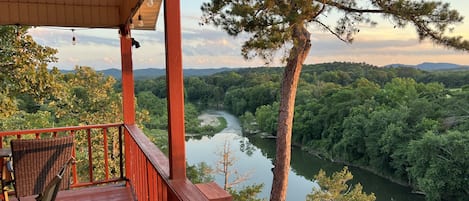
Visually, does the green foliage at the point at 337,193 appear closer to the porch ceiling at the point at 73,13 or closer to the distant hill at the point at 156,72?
the distant hill at the point at 156,72

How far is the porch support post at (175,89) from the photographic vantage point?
186cm

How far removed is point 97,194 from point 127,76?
4.39 ft

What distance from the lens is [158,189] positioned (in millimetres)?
2324

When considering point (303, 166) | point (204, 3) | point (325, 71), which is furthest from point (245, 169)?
point (204, 3)

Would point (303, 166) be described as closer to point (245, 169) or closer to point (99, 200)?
point (245, 169)

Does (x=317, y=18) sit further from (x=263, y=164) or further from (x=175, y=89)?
(x=263, y=164)

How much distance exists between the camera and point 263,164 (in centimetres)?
1894

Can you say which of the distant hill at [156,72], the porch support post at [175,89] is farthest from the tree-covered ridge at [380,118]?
the porch support post at [175,89]

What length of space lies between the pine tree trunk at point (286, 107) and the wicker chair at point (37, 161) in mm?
5359

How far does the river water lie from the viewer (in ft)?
56.7

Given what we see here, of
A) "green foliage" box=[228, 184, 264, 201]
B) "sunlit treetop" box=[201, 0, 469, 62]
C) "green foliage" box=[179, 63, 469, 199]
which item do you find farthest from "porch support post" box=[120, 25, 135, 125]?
"green foliage" box=[228, 184, 264, 201]

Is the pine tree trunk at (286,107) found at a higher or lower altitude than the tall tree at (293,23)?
lower

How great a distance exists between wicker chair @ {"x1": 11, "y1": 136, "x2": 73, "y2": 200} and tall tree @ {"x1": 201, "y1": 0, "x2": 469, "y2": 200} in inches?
188

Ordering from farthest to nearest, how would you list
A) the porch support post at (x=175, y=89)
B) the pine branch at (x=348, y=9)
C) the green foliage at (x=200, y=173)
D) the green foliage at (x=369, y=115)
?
the green foliage at (x=200, y=173) < the green foliage at (x=369, y=115) < the pine branch at (x=348, y=9) < the porch support post at (x=175, y=89)
